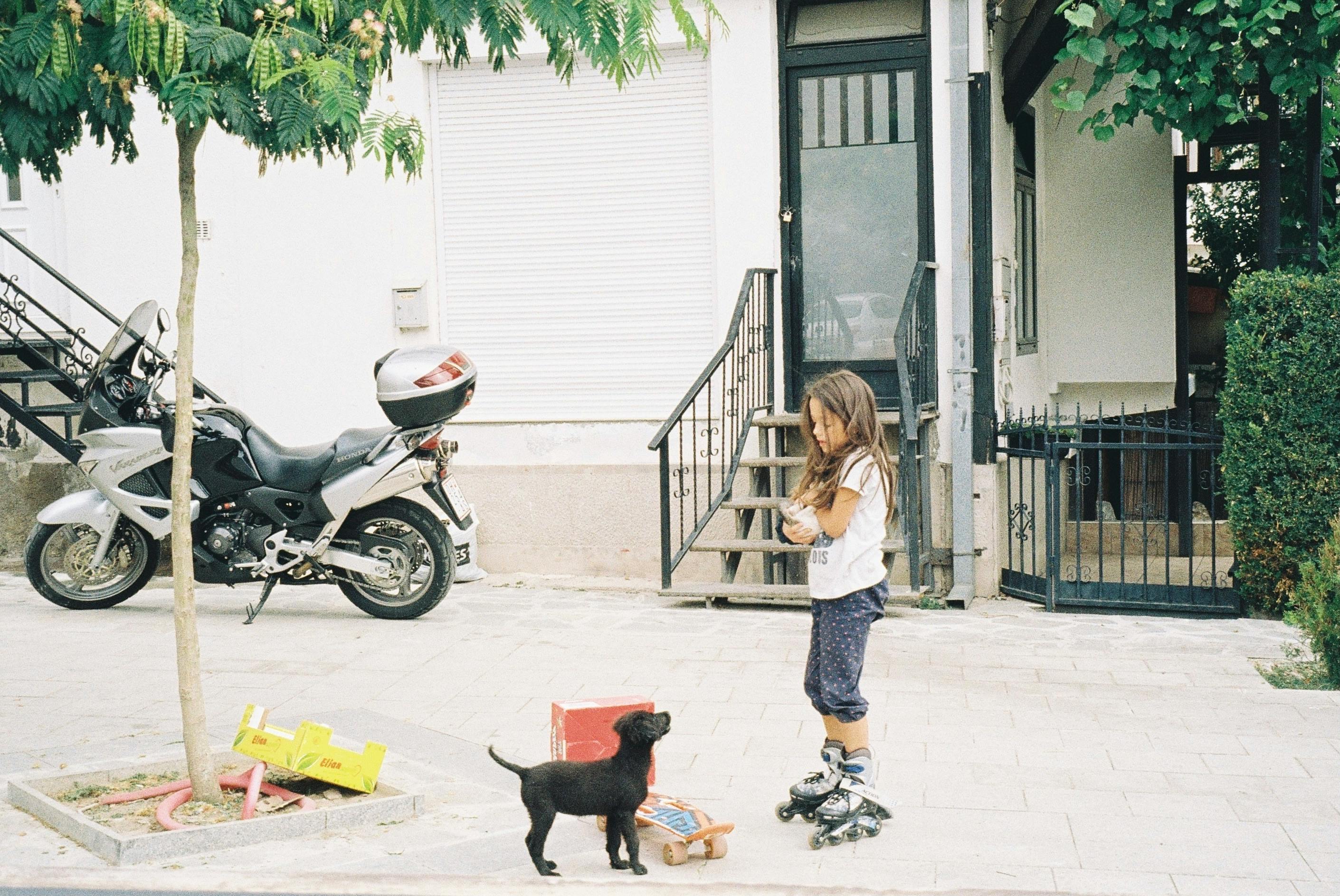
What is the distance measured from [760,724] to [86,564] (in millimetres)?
4745

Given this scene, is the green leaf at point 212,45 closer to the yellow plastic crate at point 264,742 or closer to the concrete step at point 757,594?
the yellow plastic crate at point 264,742

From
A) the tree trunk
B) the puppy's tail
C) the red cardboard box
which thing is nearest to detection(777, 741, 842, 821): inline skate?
the red cardboard box

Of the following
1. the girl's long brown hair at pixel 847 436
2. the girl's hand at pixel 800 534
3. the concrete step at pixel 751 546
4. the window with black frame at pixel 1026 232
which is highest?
the window with black frame at pixel 1026 232

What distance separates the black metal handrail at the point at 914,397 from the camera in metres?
8.56

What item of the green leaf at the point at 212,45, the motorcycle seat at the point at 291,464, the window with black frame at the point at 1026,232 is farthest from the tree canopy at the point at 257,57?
the window with black frame at the point at 1026,232

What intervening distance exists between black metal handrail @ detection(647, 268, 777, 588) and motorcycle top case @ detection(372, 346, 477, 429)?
1303 millimetres

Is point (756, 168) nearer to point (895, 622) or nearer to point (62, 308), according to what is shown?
point (895, 622)

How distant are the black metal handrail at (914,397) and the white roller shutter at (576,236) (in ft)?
4.91

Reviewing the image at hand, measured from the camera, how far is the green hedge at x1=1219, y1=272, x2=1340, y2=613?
26.1ft

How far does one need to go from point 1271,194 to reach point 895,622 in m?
3.47

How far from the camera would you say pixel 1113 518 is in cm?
1245

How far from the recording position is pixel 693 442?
902 centimetres

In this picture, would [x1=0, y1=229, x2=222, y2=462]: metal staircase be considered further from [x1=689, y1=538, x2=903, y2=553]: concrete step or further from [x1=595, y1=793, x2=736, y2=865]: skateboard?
[x1=595, y1=793, x2=736, y2=865]: skateboard

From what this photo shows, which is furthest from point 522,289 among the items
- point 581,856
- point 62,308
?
point 581,856
